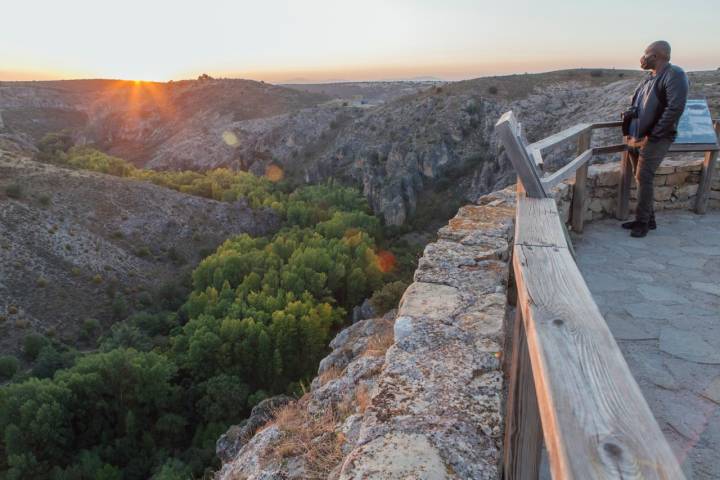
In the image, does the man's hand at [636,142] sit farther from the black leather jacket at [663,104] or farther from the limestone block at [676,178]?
the limestone block at [676,178]

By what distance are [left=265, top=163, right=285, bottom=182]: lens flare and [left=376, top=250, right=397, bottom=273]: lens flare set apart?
29190 millimetres

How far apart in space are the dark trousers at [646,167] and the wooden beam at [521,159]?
8.92 ft

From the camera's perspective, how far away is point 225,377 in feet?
67.2

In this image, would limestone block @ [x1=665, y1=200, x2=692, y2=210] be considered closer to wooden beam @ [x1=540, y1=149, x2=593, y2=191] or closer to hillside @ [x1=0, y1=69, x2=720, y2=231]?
wooden beam @ [x1=540, y1=149, x2=593, y2=191]

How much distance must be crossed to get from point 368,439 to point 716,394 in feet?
7.32

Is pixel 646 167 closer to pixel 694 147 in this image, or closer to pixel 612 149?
pixel 612 149

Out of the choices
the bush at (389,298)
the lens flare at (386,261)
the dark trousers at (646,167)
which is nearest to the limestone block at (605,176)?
the dark trousers at (646,167)

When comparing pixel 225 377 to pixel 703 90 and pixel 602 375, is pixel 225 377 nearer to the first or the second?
pixel 602 375

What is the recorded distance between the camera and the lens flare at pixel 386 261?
36.5 m

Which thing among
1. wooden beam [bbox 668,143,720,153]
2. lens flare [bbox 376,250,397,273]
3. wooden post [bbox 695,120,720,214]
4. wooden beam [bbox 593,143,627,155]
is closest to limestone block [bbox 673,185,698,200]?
wooden post [bbox 695,120,720,214]

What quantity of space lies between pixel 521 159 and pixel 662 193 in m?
4.31

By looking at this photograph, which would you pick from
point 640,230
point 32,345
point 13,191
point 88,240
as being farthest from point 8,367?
point 640,230

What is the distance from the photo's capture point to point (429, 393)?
2387 millimetres

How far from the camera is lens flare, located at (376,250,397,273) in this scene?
120 feet
